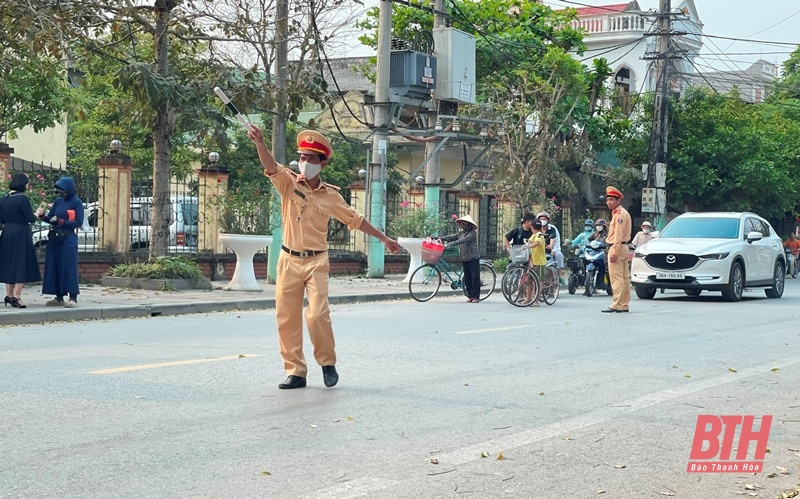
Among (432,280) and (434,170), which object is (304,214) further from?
(434,170)

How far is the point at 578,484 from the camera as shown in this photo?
5871mm

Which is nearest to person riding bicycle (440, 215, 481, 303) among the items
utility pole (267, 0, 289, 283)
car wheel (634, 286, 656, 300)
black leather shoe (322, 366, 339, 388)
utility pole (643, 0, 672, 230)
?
utility pole (267, 0, 289, 283)

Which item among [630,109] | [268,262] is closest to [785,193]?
[630,109]

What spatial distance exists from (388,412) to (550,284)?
1313 centimetres

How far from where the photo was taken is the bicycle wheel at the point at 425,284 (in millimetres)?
21141

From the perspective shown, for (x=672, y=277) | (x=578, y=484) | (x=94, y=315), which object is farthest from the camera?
(x=672, y=277)

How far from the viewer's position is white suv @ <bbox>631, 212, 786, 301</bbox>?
21.5m

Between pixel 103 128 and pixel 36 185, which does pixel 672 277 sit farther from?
pixel 103 128

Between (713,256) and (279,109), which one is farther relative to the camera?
(713,256)

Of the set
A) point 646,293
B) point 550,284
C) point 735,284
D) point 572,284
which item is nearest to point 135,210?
point 550,284

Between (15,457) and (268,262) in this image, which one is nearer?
(15,457)

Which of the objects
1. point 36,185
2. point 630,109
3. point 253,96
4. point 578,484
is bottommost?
point 578,484

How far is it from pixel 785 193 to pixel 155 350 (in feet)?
118

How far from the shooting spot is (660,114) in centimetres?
3362
